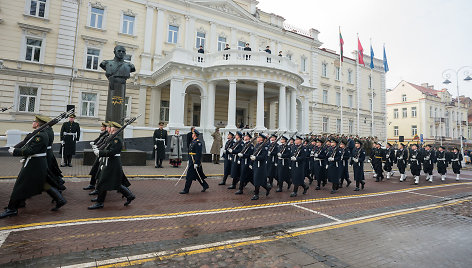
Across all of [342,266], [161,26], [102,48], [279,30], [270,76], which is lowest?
[342,266]

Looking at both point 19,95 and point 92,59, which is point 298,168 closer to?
point 92,59

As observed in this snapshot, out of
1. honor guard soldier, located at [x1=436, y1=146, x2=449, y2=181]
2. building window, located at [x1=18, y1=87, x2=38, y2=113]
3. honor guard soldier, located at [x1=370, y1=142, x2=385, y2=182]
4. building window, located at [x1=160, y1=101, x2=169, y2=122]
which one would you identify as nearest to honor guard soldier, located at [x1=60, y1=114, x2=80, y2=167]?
building window, located at [x1=18, y1=87, x2=38, y2=113]

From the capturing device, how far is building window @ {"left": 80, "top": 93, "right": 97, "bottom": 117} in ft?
64.9

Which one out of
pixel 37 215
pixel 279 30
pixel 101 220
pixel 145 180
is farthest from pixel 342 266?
pixel 279 30

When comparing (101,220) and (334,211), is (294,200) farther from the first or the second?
(101,220)

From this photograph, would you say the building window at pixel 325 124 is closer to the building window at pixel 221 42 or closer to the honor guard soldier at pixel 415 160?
the building window at pixel 221 42

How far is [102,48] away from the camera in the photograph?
66.9 feet

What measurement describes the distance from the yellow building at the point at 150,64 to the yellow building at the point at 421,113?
37299 mm

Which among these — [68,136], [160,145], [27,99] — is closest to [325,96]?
[160,145]

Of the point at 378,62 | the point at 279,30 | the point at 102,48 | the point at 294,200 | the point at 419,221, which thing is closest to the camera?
the point at 419,221

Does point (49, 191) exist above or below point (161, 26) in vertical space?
below

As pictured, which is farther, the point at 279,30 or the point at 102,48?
the point at 279,30

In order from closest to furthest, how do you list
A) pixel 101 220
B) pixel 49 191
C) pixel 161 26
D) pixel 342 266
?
pixel 342 266 < pixel 101 220 < pixel 49 191 < pixel 161 26

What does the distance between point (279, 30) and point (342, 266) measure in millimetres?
29259
